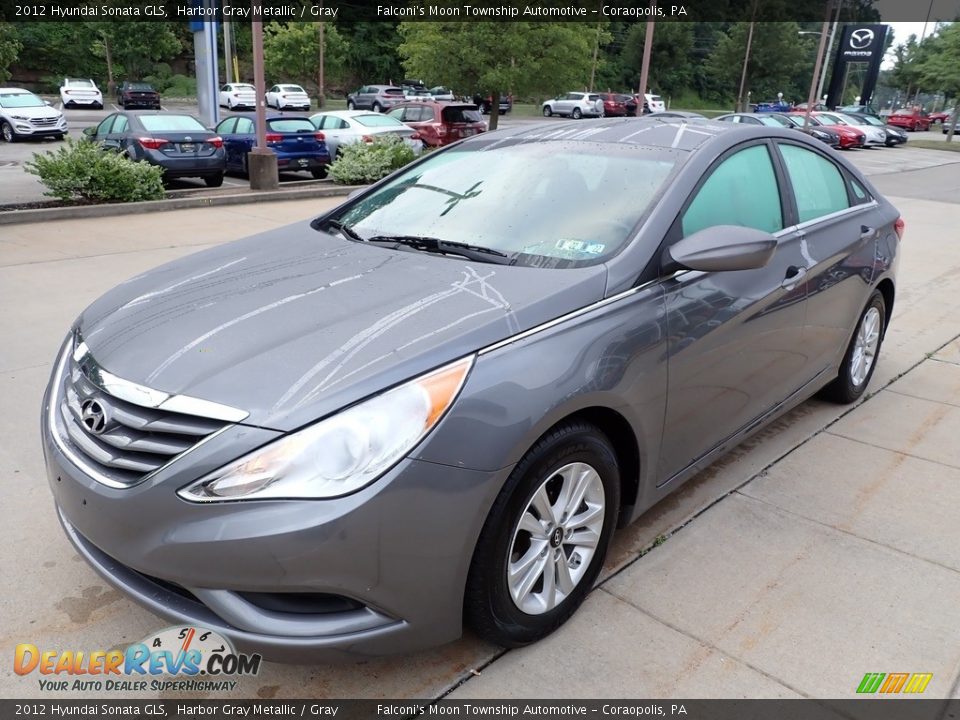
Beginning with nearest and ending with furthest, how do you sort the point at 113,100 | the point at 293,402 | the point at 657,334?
the point at 293,402 → the point at 657,334 → the point at 113,100

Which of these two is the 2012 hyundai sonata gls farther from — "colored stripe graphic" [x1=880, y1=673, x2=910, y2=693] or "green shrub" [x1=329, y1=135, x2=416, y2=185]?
"green shrub" [x1=329, y1=135, x2=416, y2=185]

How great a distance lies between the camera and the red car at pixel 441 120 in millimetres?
19953

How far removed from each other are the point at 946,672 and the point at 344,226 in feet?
9.11

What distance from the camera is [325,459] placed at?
1953mm

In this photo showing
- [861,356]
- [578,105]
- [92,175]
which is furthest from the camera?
[578,105]

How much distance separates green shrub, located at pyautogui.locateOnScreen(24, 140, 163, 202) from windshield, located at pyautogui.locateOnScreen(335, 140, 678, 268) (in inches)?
316

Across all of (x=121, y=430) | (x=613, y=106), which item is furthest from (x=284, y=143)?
(x=613, y=106)

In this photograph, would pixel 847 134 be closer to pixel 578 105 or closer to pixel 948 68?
pixel 948 68

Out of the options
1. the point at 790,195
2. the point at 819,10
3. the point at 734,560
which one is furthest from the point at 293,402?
the point at 819,10

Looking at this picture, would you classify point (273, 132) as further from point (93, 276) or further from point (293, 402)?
point (293, 402)

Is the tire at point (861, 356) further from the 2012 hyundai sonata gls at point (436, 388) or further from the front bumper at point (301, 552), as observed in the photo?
the front bumper at point (301, 552)

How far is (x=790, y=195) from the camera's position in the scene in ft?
11.9

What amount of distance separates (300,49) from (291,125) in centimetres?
4113

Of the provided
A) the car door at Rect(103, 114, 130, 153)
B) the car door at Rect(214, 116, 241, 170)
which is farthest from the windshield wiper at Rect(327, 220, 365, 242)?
the car door at Rect(214, 116, 241, 170)
